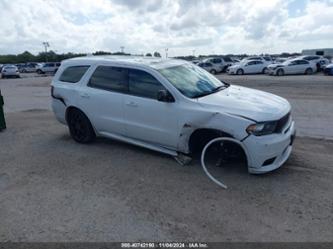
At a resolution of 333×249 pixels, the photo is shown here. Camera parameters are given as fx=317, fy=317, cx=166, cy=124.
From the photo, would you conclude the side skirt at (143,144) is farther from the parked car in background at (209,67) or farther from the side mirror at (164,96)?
the parked car in background at (209,67)

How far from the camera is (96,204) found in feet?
13.2

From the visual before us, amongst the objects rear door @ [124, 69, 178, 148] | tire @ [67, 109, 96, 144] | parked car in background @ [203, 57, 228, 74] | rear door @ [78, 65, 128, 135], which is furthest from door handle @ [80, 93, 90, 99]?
parked car in background @ [203, 57, 228, 74]

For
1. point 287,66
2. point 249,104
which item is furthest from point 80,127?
point 287,66

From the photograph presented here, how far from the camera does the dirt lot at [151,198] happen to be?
3377mm

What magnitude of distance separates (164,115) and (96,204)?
1.76m

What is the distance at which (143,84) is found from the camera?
536cm

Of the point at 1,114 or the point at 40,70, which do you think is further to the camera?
the point at 40,70

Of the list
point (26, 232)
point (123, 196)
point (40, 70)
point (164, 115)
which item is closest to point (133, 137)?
point (164, 115)

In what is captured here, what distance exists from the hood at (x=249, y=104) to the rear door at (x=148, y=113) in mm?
618

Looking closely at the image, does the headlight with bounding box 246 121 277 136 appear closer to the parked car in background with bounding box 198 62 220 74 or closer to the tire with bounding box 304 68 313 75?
the tire with bounding box 304 68 313 75

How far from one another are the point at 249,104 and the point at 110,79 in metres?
2.63

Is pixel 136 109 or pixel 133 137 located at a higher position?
pixel 136 109

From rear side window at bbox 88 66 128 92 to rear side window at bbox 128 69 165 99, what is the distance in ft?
0.50

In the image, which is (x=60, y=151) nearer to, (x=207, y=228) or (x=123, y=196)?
(x=123, y=196)
